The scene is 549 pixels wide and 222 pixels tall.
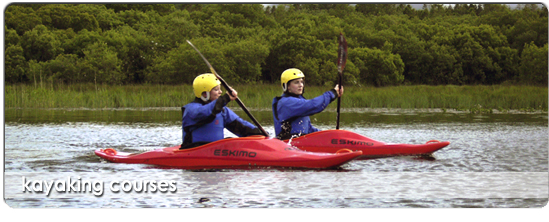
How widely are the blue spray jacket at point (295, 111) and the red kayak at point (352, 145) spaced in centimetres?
19

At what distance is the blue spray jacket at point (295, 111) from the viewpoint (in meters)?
9.98

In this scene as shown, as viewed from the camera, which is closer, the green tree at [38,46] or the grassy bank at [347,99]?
the grassy bank at [347,99]

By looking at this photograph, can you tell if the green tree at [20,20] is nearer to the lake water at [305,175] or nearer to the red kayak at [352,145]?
the lake water at [305,175]

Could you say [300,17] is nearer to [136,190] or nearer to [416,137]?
[416,137]

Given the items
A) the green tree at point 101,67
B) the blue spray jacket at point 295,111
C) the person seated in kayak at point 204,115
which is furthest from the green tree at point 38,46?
the person seated in kayak at point 204,115

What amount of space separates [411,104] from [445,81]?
18583 mm

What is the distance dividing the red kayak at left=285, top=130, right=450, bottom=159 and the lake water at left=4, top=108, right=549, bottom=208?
0.22m

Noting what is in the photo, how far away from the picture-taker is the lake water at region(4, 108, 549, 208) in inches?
261

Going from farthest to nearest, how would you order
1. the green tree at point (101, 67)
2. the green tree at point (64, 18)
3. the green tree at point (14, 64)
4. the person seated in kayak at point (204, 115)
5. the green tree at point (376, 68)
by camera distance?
the green tree at point (64, 18) → the green tree at point (376, 68) → the green tree at point (14, 64) → the green tree at point (101, 67) → the person seated in kayak at point (204, 115)

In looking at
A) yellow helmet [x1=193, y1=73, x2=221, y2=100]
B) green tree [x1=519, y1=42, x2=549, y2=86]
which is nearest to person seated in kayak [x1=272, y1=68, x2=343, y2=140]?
yellow helmet [x1=193, y1=73, x2=221, y2=100]

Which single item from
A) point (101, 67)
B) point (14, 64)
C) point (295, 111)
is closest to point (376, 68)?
point (101, 67)

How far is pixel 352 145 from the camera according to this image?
10.2m

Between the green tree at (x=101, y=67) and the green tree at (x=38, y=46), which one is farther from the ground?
the green tree at (x=38, y=46)

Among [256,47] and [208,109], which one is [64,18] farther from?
[208,109]
